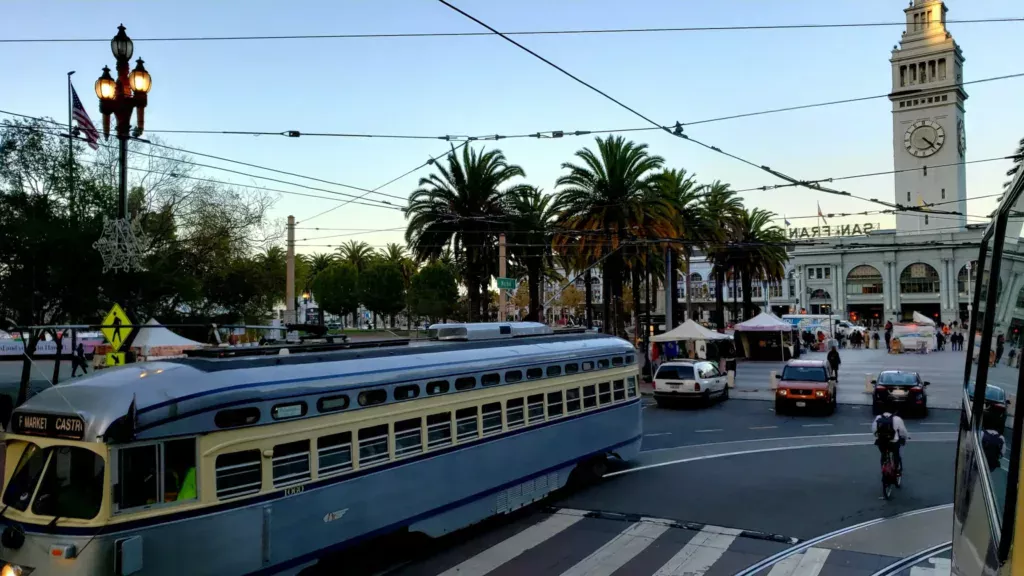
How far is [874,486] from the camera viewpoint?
13.9 m

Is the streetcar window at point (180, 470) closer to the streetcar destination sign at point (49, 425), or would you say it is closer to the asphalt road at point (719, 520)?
the streetcar destination sign at point (49, 425)

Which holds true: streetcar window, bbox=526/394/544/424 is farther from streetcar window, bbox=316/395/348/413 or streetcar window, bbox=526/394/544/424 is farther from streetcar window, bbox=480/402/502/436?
streetcar window, bbox=316/395/348/413

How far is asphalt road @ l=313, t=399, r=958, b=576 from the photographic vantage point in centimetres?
974

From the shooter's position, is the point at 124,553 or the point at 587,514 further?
the point at 587,514

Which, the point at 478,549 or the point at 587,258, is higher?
the point at 587,258

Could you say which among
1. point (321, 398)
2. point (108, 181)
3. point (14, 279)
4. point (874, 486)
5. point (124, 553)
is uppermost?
point (108, 181)

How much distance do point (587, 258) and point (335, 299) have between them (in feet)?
128

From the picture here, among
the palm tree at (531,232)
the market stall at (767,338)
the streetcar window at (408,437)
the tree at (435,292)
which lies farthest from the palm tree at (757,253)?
the streetcar window at (408,437)

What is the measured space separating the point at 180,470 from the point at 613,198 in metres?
28.7

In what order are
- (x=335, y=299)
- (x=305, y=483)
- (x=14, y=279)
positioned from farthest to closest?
1. (x=335, y=299)
2. (x=14, y=279)
3. (x=305, y=483)

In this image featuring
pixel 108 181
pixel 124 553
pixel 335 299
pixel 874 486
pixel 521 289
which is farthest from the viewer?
pixel 521 289

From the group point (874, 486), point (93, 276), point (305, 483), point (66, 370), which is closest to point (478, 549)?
point (305, 483)

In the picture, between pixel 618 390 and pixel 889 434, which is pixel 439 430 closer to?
pixel 618 390

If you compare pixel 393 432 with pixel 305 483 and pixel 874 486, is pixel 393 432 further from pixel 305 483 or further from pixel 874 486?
pixel 874 486
